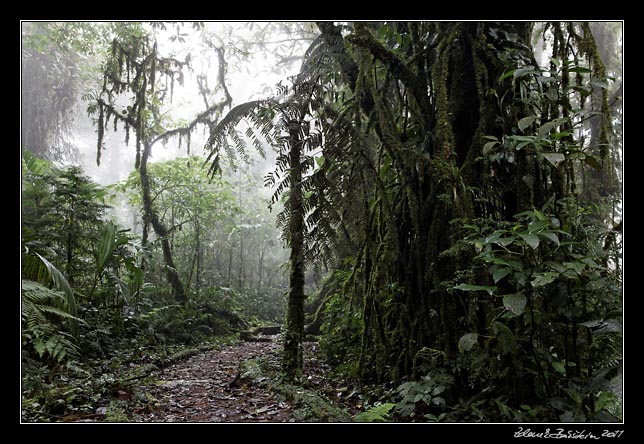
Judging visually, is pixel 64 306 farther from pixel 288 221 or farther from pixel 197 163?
pixel 197 163

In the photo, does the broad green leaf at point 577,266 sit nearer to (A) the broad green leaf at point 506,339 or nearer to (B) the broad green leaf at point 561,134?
(A) the broad green leaf at point 506,339

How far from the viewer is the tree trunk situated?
4.01 meters

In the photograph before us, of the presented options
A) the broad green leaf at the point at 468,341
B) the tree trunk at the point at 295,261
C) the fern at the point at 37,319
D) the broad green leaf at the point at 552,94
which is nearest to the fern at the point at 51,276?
the fern at the point at 37,319

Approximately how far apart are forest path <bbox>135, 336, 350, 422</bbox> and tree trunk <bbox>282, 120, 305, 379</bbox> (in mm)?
268

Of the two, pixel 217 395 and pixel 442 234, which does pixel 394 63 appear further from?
pixel 217 395

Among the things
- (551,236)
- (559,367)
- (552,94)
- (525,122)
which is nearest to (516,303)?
(551,236)

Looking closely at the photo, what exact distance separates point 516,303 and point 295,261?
2.40 meters

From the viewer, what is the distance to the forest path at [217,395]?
327cm

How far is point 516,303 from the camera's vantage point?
214cm

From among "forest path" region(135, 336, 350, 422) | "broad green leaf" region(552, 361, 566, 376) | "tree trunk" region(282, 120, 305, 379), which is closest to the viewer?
"broad green leaf" region(552, 361, 566, 376)

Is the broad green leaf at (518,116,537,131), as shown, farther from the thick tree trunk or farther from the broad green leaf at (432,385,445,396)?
the thick tree trunk

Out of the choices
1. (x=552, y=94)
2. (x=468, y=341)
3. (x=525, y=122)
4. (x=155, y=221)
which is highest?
(x=552, y=94)

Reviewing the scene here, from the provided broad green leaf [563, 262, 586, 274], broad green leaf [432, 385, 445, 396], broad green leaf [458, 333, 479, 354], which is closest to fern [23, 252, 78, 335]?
broad green leaf [432, 385, 445, 396]

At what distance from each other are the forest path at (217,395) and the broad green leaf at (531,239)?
208 centimetres
